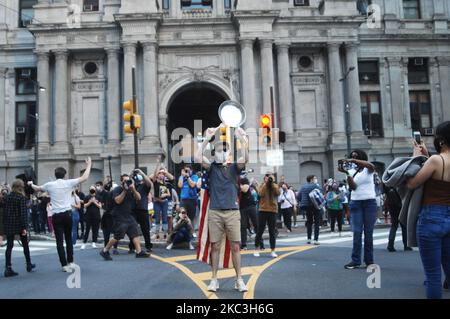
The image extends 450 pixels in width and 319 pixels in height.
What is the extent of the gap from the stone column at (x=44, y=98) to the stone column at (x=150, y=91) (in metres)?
6.44

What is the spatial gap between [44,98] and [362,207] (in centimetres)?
2675

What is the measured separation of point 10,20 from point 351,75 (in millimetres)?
24140

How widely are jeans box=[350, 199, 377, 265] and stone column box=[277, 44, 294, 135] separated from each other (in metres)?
22.1

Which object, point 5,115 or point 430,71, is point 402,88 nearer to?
point 430,71

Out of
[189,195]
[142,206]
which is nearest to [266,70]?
[189,195]

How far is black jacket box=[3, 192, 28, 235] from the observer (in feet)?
34.5

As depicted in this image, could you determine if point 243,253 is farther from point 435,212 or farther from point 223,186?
point 435,212

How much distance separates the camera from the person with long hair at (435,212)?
5191 millimetres

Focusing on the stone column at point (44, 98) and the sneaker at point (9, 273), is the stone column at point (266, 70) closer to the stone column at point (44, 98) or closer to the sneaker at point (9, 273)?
the stone column at point (44, 98)

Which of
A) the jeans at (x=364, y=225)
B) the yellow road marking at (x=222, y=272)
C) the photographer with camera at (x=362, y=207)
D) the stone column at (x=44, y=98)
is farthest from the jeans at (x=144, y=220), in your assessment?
the stone column at (x=44, y=98)

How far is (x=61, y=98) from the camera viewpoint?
3194cm

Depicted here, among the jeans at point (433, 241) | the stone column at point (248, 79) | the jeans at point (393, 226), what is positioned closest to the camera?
the jeans at point (433, 241)

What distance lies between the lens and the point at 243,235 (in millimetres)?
13555

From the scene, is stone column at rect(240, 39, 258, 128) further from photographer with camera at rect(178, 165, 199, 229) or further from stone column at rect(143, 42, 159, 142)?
photographer with camera at rect(178, 165, 199, 229)
